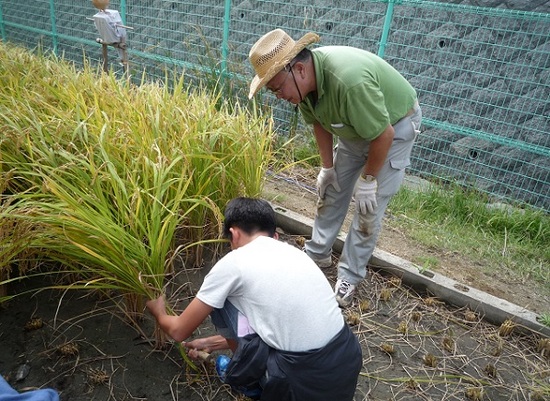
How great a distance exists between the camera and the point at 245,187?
248cm

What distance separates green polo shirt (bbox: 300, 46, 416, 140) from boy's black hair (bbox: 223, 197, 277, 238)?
26.7 inches

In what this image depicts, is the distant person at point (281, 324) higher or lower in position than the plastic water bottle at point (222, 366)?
higher

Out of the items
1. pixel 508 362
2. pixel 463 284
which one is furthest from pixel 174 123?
pixel 508 362

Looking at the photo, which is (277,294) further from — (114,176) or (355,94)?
(355,94)

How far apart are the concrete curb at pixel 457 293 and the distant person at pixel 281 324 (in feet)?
3.83

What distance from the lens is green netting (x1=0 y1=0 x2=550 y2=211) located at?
4.04 m

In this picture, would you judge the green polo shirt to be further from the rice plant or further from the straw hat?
the rice plant

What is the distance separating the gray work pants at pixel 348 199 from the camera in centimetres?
225

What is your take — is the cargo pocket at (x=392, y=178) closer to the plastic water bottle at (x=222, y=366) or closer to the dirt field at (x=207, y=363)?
the dirt field at (x=207, y=363)

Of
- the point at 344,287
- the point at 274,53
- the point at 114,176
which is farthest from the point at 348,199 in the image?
the point at 114,176

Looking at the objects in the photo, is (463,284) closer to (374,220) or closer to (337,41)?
(374,220)

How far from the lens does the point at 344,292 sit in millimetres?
2373

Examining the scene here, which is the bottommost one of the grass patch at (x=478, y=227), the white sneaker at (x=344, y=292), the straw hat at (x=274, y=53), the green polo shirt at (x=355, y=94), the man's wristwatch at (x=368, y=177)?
the grass patch at (x=478, y=227)

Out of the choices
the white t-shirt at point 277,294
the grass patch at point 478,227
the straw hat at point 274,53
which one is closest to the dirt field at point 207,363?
the white t-shirt at point 277,294
